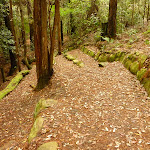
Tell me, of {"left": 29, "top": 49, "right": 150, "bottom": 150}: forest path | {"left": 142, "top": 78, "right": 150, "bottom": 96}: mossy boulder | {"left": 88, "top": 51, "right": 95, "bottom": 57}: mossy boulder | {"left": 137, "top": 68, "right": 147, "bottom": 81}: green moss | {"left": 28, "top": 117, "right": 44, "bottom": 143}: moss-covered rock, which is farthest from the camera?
{"left": 88, "top": 51, "right": 95, "bottom": 57}: mossy boulder

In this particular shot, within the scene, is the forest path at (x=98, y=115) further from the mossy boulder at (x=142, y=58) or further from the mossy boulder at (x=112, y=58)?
the mossy boulder at (x=112, y=58)

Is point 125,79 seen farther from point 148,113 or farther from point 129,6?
point 129,6

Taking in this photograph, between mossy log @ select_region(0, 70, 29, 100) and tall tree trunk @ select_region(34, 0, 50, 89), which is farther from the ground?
tall tree trunk @ select_region(34, 0, 50, 89)

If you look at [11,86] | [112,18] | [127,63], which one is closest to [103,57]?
[127,63]

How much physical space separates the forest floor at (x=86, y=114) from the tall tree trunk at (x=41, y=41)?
0.50 metres

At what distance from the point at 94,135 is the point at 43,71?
13.4 feet

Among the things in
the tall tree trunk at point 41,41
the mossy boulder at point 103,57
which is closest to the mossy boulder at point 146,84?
the mossy boulder at point 103,57

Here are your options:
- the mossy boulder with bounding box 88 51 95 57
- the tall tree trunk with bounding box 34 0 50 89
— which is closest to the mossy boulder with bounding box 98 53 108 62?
the mossy boulder with bounding box 88 51 95 57

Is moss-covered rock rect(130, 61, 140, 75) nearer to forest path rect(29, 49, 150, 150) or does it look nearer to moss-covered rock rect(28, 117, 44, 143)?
forest path rect(29, 49, 150, 150)

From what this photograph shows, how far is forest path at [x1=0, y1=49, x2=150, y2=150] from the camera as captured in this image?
10.2 ft

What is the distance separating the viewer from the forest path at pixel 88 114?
3115mm

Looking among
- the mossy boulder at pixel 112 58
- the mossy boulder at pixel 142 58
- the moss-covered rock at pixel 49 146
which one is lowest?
the moss-covered rock at pixel 49 146

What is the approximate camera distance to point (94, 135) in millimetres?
3301

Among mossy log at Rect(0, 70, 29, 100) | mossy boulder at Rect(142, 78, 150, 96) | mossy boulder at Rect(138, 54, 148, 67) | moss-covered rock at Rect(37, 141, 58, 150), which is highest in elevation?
mossy boulder at Rect(138, 54, 148, 67)
